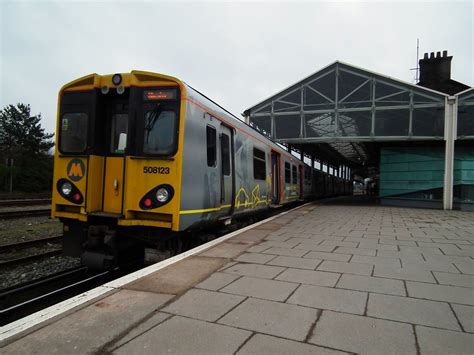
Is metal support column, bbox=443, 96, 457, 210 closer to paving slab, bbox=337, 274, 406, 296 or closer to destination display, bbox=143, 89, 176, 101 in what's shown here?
paving slab, bbox=337, 274, 406, 296

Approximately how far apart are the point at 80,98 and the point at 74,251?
8.42ft

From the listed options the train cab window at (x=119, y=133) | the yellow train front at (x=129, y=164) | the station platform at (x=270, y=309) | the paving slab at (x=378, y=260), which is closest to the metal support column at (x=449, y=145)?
the station platform at (x=270, y=309)

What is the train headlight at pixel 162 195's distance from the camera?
193 inches

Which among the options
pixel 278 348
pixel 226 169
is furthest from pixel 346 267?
pixel 226 169

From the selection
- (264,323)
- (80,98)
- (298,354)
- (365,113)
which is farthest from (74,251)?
(365,113)

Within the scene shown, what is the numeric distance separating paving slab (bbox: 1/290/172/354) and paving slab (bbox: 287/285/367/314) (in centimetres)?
145

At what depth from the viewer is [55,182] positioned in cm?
564

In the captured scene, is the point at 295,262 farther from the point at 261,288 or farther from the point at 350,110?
the point at 350,110

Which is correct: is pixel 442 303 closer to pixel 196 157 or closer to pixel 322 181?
pixel 196 157

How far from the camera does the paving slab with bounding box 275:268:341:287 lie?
4.14 meters

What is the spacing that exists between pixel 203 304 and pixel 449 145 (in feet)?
55.0

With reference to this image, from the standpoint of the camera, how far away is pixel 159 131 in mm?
5113

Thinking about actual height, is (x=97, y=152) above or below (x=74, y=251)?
above

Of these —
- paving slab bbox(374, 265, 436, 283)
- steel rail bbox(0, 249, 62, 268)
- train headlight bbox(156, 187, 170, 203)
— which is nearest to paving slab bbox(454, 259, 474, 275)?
paving slab bbox(374, 265, 436, 283)
